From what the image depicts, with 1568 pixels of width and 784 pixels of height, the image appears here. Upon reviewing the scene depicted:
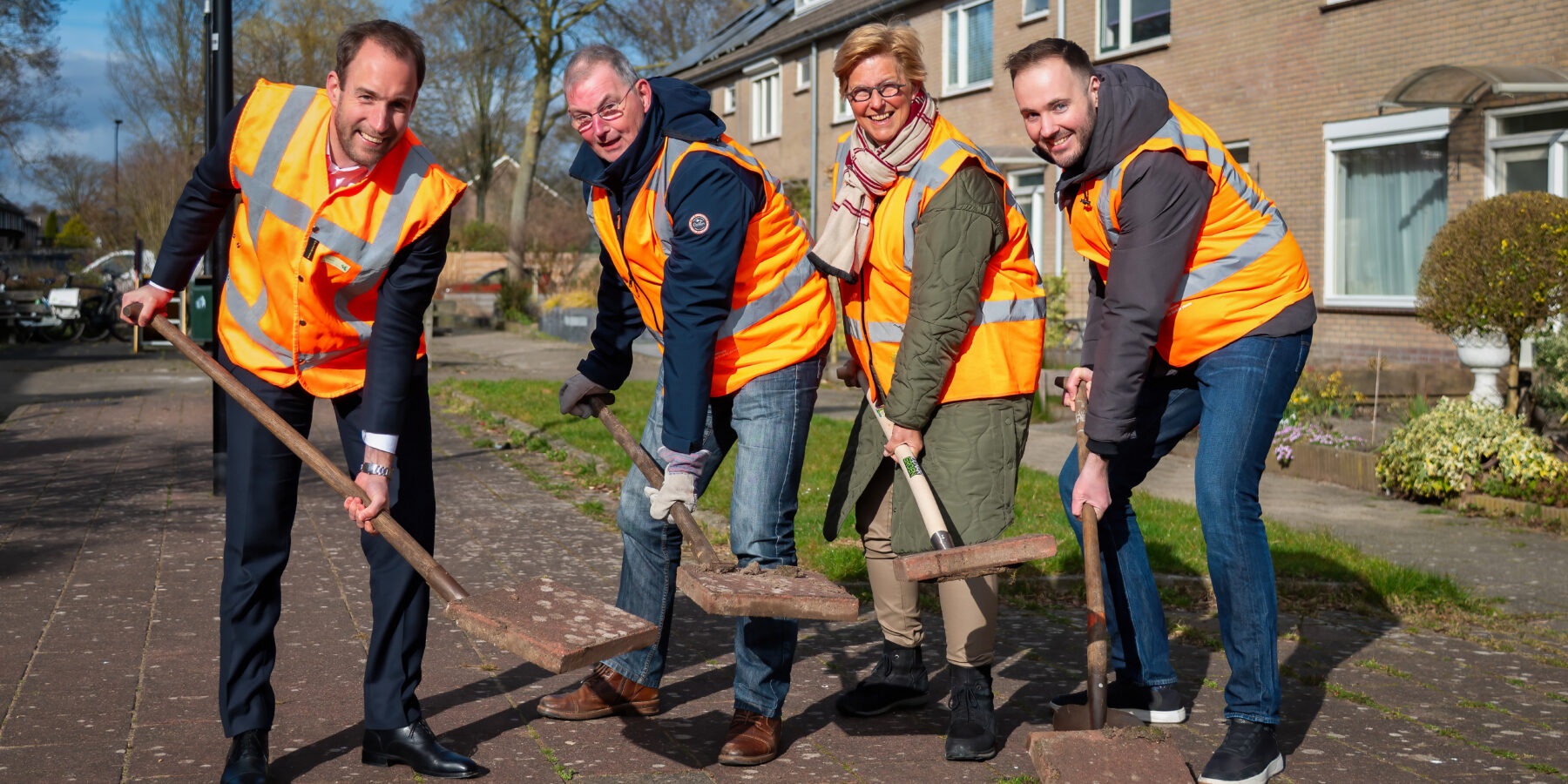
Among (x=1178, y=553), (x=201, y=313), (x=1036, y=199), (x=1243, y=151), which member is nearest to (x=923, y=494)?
(x=1178, y=553)

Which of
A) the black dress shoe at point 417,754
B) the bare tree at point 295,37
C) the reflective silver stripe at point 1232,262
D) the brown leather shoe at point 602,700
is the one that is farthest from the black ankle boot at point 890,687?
the bare tree at point 295,37

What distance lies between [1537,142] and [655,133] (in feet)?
36.4

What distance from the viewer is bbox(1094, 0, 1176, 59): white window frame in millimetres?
17062

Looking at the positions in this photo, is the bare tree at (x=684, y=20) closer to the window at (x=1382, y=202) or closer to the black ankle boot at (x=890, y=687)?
the window at (x=1382, y=202)

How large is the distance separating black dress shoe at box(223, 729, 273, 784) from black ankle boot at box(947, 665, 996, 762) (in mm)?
1814

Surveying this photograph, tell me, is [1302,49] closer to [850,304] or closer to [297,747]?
[850,304]

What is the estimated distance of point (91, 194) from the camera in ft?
220

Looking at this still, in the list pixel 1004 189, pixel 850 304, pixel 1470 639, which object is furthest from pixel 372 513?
pixel 1470 639

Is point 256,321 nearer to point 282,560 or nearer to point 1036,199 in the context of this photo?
point 282,560

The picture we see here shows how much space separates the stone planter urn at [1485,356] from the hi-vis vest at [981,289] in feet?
22.0

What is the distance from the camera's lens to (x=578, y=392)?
4.27 meters

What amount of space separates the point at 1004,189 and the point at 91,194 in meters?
72.6

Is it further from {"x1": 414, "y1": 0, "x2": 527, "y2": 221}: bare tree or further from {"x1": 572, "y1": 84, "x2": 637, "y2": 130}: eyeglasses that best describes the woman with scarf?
{"x1": 414, "y1": 0, "x2": 527, "y2": 221}: bare tree

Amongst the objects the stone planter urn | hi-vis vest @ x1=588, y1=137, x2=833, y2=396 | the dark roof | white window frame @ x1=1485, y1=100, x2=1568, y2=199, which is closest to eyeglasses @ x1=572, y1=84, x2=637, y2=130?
hi-vis vest @ x1=588, y1=137, x2=833, y2=396
